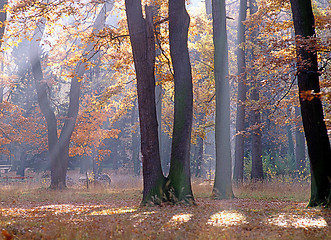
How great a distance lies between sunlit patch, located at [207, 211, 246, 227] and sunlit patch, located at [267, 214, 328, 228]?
2.09 ft

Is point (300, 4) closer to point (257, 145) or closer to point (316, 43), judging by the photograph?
point (316, 43)

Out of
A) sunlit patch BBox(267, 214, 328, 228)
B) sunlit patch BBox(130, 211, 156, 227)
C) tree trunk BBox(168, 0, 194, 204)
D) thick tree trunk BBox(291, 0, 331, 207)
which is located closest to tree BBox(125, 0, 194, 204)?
tree trunk BBox(168, 0, 194, 204)

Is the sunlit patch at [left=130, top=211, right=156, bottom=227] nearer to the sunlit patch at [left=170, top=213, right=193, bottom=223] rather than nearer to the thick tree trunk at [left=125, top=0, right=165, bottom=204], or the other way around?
the sunlit patch at [left=170, top=213, right=193, bottom=223]

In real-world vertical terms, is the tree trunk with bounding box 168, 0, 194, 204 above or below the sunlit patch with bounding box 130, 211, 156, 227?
above

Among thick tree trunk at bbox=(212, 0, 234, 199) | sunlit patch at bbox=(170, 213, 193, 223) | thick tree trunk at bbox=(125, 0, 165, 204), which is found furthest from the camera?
thick tree trunk at bbox=(212, 0, 234, 199)

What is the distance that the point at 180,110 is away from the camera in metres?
11.7

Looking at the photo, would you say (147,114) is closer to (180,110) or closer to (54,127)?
(180,110)

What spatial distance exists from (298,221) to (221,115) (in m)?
7.25

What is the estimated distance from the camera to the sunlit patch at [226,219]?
765 cm

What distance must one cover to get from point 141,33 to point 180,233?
22.6ft

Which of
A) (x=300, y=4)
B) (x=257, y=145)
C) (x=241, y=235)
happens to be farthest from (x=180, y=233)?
(x=257, y=145)

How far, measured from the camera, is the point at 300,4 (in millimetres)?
9984

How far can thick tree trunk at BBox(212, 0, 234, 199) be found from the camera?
14.4m

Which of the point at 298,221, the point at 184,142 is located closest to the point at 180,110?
the point at 184,142
